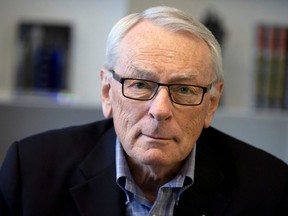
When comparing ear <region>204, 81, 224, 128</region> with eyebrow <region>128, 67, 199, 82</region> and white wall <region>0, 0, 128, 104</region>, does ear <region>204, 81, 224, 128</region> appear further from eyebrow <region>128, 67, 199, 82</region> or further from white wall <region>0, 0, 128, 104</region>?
white wall <region>0, 0, 128, 104</region>

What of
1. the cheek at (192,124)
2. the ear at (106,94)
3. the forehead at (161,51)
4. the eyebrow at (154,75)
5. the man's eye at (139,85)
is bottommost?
the cheek at (192,124)

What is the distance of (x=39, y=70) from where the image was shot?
2.18 metres

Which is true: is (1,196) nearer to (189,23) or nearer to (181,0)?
(189,23)

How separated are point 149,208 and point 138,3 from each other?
1.26 metres

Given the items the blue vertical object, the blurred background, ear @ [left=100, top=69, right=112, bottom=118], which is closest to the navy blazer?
ear @ [left=100, top=69, right=112, bottom=118]

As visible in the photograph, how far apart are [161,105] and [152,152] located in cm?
11

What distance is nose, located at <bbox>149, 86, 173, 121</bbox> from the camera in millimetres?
1021

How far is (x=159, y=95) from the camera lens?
104cm

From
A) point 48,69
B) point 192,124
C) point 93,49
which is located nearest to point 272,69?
point 93,49

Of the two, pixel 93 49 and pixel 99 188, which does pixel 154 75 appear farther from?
pixel 93 49

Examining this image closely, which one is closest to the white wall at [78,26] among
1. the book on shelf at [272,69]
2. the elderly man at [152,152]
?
the book on shelf at [272,69]

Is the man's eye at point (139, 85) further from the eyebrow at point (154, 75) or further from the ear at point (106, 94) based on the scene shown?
the ear at point (106, 94)

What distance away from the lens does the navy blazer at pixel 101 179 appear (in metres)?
1.17

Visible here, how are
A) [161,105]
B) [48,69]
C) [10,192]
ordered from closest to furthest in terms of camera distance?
[161,105] < [10,192] < [48,69]
